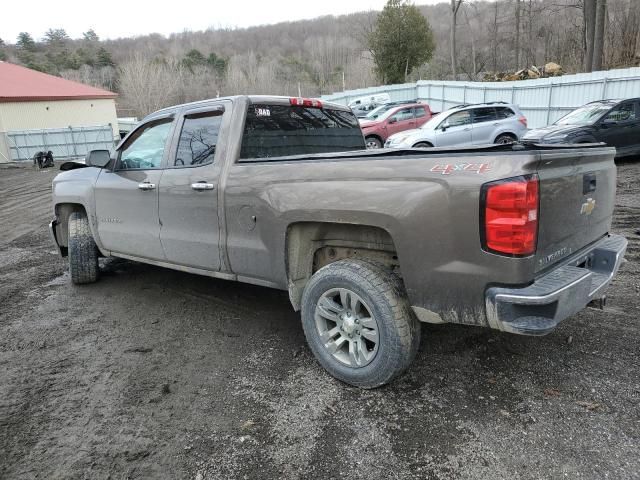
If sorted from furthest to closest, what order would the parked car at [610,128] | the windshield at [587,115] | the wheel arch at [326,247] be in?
the windshield at [587,115] < the parked car at [610,128] < the wheel arch at [326,247]

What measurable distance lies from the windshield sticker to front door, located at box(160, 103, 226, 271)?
1803 mm

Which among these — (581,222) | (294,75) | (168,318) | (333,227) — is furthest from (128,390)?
(294,75)

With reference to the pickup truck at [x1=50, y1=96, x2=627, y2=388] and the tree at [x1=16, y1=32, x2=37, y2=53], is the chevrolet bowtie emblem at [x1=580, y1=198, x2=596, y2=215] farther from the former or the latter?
the tree at [x1=16, y1=32, x2=37, y2=53]

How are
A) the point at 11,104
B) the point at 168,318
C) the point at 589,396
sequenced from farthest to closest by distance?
the point at 11,104 → the point at 168,318 → the point at 589,396

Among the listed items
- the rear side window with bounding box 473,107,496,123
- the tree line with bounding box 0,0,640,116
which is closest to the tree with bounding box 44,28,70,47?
the tree line with bounding box 0,0,640,116

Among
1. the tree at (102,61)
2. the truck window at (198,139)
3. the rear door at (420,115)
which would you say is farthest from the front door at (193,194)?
the tree at (102,61)

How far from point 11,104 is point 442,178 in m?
35.5

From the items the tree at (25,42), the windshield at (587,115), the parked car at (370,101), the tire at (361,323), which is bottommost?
the tire at (361,323)

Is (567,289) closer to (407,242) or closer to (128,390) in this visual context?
(407,242)

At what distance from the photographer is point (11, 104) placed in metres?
30.4

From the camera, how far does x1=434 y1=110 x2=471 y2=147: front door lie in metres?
13.5

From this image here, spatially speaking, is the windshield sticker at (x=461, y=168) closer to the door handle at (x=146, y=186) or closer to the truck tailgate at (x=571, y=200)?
the truck tailgate at (x=571, y=200)

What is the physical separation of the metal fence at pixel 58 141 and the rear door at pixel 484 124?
905 inches

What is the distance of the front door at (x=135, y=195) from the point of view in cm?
431
